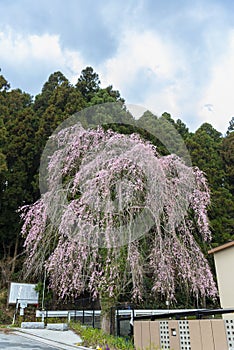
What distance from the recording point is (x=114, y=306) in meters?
6.75

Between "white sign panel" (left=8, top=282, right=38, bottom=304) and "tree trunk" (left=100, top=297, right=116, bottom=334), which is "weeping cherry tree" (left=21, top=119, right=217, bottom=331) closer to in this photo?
"tree trunk" (left=100, top=297, right=116, bottom=334)

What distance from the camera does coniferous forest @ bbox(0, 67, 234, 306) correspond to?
1285 centimetres

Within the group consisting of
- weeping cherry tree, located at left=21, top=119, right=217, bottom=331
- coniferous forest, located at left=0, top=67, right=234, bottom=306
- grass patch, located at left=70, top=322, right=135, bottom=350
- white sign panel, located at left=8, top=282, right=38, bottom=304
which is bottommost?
grass patch, located at left=70, top=322, right=135, bottom=350

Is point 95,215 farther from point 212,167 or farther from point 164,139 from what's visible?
point 212,167

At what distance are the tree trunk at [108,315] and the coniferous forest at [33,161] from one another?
16.3 feet

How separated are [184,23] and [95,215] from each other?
241 inches

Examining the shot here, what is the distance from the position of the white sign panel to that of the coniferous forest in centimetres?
153

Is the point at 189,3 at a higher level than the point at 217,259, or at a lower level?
higher

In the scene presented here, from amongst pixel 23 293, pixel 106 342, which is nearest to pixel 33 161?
pixel 23 293

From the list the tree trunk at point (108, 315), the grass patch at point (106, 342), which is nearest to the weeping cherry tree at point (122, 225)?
the tree trunk at point (108, 315)

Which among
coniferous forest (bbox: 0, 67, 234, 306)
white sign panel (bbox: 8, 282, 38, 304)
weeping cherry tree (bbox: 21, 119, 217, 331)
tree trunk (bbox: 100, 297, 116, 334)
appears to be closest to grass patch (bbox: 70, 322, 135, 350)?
tree trunk (bbox: 100, 297, 116, 334)

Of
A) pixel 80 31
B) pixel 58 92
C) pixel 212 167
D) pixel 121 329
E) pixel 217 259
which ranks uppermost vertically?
pixel 58 92

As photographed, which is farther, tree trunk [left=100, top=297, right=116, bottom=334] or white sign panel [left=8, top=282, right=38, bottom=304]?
white sign panel [left=8, top=282, right=38, bottom=304]

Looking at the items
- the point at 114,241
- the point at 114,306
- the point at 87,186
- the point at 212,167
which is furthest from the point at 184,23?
the point at 212,167
